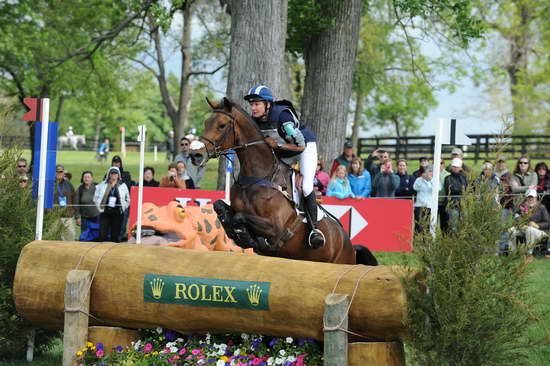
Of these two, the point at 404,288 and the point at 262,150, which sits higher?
the point at 262,150

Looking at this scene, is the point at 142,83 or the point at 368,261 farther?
the point at 142,83

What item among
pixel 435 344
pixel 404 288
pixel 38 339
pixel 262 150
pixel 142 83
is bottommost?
pixel 38 339

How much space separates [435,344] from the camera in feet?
14.9

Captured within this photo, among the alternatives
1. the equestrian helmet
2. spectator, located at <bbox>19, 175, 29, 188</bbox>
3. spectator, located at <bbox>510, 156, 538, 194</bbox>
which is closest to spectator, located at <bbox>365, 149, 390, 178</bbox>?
spectator, located at <bbox>510, 156, 538, 194</bbox>

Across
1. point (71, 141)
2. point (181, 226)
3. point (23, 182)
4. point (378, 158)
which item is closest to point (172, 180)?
point (181, 226)

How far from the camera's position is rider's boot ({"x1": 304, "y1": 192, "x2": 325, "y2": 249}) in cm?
703

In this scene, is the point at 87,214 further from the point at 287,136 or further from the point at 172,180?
the point at 287,136

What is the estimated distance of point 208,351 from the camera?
17.8 feet

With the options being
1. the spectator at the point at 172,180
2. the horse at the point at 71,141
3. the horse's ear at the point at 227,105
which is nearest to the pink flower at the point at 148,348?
the horse's ear at the point at 227,105

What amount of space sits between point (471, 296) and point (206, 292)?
1.85m

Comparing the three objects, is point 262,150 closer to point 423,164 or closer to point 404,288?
point 404,288

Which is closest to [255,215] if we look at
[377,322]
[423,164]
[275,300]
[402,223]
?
[275,300]

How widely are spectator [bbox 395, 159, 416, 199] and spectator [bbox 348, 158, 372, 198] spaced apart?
808 mm

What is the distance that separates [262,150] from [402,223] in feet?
20.5
